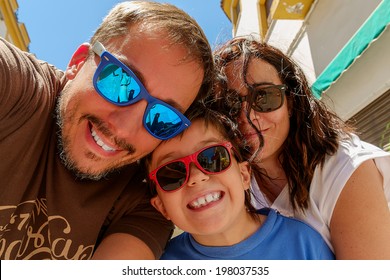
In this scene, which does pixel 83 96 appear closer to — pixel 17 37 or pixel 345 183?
pixel 345 183

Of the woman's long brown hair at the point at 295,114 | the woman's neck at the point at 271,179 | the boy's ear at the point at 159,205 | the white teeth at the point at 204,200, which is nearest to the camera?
the white teeth at the point at 204,200

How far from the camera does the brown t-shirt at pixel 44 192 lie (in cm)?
159

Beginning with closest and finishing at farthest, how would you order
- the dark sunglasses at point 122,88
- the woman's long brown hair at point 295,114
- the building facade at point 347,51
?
the dark sunglasses at point 122,88 < the woman's long brown hair at point 295,114 < the building facade at point 347,51

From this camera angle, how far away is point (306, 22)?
7344 mm

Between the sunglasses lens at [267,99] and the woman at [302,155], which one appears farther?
the sunglasses lens at [267,99]

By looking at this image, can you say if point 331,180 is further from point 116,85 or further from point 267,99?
point 116,85

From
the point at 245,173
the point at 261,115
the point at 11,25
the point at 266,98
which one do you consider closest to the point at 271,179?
the point at 245,173

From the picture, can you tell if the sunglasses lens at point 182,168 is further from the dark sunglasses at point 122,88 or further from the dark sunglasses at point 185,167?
the dark sunglasses at point 122,88

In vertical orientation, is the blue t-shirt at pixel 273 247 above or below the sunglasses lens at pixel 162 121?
below

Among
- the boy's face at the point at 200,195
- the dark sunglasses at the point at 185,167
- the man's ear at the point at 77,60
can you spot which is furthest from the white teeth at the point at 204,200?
the man's ear at the point at 77,60

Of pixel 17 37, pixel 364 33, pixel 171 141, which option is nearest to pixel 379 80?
pixel 364 33

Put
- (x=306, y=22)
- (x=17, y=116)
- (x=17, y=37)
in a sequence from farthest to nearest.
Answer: (x=17, y=37) < (x=306, y=22) < (x=17, y=116)

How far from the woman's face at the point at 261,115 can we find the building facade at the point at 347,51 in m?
1.21
